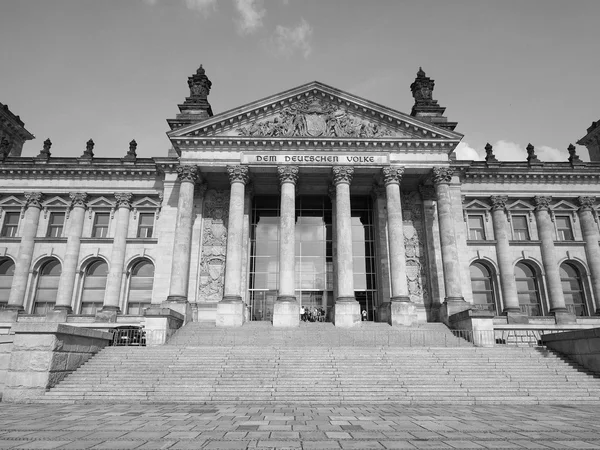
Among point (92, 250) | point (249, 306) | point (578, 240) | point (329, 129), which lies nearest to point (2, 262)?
point (92, 250)

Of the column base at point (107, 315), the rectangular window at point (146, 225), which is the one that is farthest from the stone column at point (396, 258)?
the column base at point (107, 315)

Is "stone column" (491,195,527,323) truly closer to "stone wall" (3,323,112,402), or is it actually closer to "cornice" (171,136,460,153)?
"cornice" (171,136,460,153)

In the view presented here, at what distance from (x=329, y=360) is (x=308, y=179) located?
18.5m

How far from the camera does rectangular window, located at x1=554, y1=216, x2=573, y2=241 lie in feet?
125

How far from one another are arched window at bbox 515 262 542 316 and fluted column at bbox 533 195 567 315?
1.13 m

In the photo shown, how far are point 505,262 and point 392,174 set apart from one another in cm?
1300

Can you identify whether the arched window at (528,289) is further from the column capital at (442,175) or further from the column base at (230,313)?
the column base at (230,313)

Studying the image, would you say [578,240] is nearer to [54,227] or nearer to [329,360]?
[329,360]

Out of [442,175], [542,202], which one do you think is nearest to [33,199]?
[442,175]

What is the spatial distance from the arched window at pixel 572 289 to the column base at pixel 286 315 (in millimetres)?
24380

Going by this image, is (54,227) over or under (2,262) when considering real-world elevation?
over

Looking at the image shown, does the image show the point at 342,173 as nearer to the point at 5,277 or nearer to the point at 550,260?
the point at 550,260

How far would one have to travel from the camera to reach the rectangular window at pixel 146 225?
3712cm

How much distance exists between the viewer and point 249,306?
1342 inches
